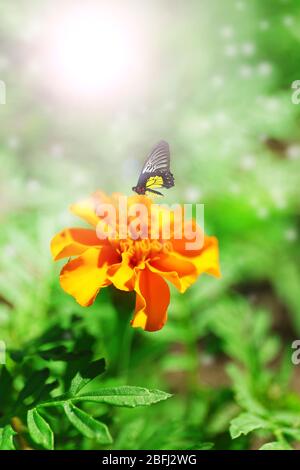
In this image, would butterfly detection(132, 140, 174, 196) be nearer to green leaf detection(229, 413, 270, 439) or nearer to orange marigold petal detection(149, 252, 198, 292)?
orange marigold petal detection(149, 252, 198, 292)

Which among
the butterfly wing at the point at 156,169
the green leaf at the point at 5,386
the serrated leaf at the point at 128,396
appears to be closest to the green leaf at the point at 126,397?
the serrated leaf at the point at 128,396

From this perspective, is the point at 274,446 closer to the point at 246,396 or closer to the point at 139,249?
the point at 246,396

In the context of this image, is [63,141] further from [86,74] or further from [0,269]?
[0,269]

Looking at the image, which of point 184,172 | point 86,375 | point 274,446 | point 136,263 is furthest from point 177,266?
point 184,172

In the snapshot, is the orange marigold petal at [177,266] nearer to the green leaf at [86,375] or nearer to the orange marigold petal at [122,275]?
the orange marigold petal at [122,275]

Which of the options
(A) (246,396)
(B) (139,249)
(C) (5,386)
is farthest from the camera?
(A) (246,396)

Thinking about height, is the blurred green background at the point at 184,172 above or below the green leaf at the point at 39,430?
above
